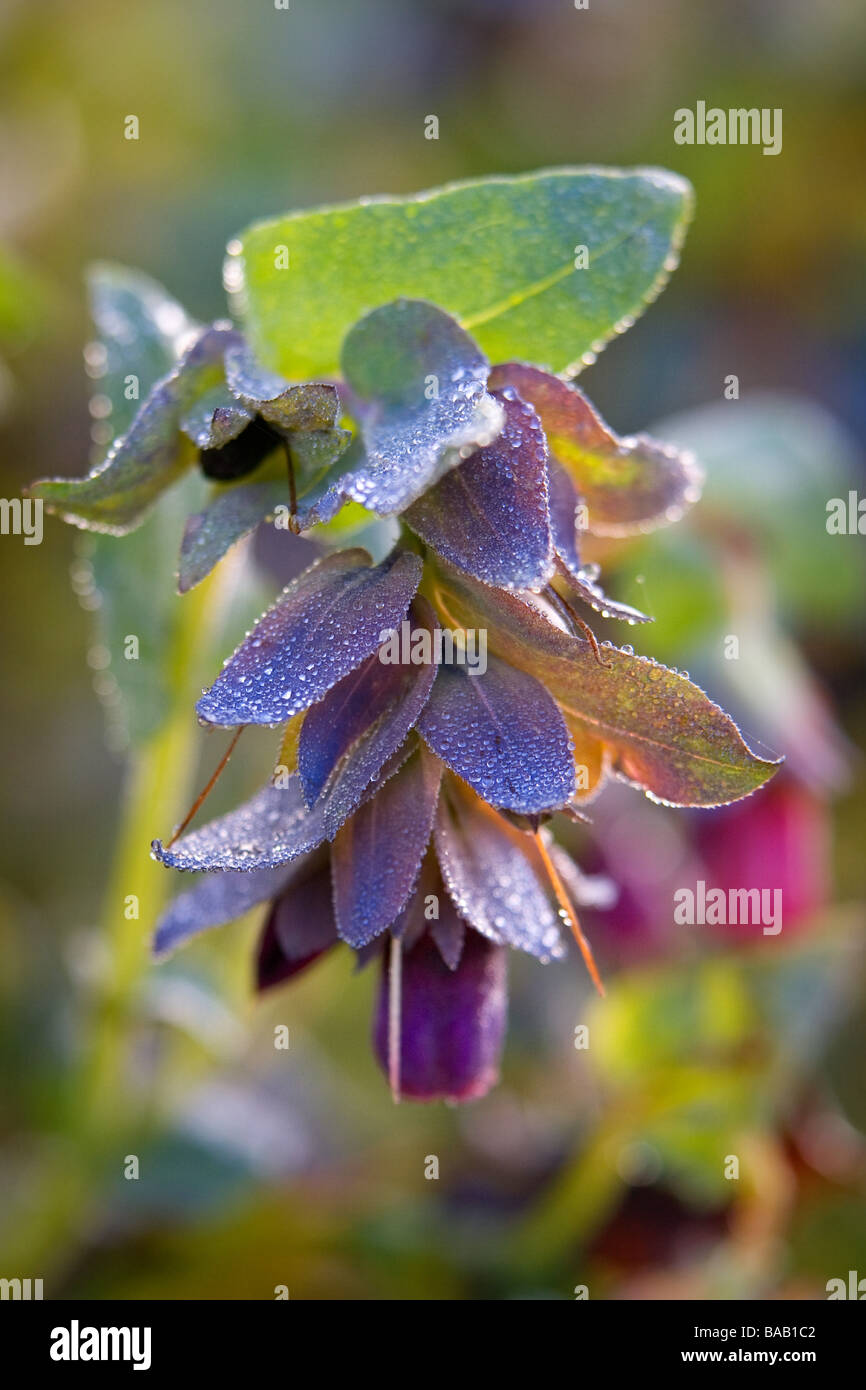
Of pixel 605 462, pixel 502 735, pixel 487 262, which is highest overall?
pixel 487 262

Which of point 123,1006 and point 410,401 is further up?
point 410,401

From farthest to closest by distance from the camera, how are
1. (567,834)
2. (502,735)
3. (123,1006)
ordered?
(567,834) < (123,1006) < (502,735)

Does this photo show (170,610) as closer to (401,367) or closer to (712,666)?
(401,367)

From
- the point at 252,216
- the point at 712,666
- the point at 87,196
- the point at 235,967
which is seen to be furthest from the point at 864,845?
the point at 87,196

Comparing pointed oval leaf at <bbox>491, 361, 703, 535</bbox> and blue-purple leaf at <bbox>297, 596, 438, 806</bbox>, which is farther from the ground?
pointed oval leaf at <bbox>491, 361, 703, 535</bbox>

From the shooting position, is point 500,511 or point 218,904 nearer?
point 500,511

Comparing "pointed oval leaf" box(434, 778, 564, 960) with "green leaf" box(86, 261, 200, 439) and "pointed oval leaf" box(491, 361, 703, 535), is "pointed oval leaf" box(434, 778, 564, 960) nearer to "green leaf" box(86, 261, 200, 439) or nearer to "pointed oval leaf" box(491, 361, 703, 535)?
"pointed oval leaf" box(491, 361, 703, 535)

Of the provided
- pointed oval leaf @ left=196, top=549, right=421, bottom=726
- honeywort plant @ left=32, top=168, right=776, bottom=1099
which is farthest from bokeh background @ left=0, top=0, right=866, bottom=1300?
pointed oval leaf @ left=196, top=549, right=421, bottom=726

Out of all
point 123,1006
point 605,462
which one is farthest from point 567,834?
point 605,462

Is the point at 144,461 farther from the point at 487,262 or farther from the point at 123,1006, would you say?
the point at 123,1006
